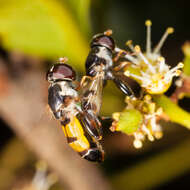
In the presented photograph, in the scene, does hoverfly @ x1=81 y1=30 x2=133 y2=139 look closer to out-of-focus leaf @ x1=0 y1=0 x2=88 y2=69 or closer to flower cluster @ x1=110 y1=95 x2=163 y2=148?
flower cluster @ x1=110 y1=95 x2=163 y2=148

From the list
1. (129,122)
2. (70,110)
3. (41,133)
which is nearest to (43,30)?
(41,133)

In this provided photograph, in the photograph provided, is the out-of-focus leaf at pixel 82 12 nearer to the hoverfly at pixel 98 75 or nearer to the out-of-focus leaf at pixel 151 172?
the hoverfly at pixel 98 75

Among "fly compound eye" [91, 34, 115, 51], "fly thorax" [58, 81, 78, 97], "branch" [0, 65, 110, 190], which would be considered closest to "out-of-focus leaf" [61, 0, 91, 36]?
"branch" [0, 65, 110, 190]

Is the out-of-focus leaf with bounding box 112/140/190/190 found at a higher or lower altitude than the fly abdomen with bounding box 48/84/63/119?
lower

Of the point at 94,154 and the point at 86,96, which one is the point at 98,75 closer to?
the point at 86,96

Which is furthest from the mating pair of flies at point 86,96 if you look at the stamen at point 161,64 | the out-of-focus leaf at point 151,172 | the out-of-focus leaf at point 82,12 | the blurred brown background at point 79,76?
the out-of-focus leaf at point 151,172
